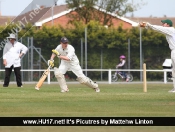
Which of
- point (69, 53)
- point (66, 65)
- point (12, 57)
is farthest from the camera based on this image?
point (12, 57)

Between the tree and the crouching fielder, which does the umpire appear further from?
the tree

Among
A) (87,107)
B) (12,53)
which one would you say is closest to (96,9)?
(12,53)

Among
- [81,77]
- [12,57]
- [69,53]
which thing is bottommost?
[81,77]

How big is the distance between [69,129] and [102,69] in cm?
3200

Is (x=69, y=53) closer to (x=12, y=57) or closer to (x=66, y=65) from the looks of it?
(x=66, y=65)

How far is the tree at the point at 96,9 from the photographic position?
58812mm

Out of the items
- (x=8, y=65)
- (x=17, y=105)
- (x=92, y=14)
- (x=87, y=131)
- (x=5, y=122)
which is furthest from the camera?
(x=92, y=14)

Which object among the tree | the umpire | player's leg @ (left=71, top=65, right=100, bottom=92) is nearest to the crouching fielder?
player's leg @ (left=71, top=65, right=100, bottom=92)

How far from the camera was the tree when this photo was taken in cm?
5881

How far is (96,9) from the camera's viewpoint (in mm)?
59812

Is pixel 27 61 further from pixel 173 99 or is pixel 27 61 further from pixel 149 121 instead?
pixel 149 121

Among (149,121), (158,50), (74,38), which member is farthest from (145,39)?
(149,121)

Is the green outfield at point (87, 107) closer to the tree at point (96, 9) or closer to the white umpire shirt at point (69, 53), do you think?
the white umpire shirt at point (69, 53)

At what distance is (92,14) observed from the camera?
59781mm
